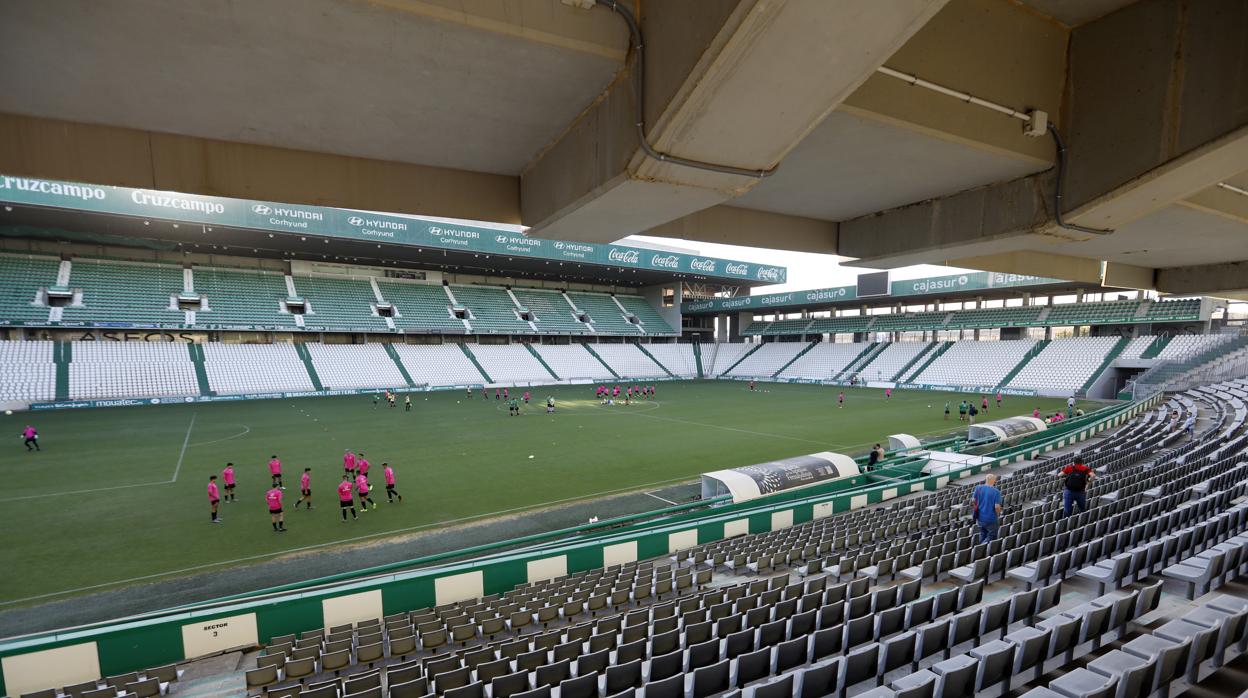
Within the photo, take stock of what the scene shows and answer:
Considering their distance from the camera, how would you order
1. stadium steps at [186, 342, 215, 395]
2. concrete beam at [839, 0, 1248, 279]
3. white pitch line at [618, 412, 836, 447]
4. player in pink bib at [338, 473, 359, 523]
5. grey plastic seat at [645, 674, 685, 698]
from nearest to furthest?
concrete beam at [839, 0, 1248, 279], grey plastic seat at [645, 674, 685, 698], player in pink bib at [338, 473, 359, 523], white pitch line at [618, 412, 836, 447], stadium steps at [186, 342, 215, 395]

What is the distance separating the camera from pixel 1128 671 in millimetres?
3215

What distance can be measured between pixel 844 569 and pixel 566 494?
9261mm

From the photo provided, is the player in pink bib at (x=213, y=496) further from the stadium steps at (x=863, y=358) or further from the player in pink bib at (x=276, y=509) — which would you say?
the stadium steps at (x=863, y=358)

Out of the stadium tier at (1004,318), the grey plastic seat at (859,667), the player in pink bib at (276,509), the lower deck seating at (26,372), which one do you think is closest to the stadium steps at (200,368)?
the lower deck seating at (26,372)

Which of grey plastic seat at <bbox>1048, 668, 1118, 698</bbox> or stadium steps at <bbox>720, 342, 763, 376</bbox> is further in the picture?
stadium steps at <bbox>720, 342, 763, 376</bbox>

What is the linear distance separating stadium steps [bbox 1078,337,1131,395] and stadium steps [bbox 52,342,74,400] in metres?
69.4

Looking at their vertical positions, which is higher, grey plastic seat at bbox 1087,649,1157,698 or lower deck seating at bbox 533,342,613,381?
grey plastic seat at bbox 1087,649,1157,698

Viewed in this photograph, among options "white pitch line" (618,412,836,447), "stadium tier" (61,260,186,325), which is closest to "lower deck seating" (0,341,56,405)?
"stadium tier" (61,260,186,325)

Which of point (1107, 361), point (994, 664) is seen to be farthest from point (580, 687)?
point (1107, 361)

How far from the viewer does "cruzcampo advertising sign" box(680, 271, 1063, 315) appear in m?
44.5

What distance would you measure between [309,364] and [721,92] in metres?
47.5

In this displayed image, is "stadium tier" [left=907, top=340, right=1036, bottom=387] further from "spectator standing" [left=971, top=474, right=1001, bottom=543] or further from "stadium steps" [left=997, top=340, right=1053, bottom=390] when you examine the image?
"spectator standing" [left=971, top=474, right=1001, bottom=543]

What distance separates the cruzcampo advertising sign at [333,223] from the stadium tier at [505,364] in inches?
430

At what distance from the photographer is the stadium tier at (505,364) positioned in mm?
33562
